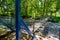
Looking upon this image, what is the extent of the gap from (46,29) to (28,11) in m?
0.93

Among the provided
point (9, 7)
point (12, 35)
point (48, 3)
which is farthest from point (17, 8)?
point (48, 3)

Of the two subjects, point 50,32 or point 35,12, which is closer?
point 35,12

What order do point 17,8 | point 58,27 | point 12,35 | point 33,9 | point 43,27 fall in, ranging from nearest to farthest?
1. point 17,8
2. point 12,35
3. point 33,9
4. point 58,27
5. point 43,27

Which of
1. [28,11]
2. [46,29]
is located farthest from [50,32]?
[28,11]

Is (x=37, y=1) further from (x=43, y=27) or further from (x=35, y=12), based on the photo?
(x=43, y=27)

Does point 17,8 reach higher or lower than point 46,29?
higher

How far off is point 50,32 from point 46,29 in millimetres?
167

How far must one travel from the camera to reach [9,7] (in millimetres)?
4016

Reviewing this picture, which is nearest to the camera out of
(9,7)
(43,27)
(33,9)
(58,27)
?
(9,7)

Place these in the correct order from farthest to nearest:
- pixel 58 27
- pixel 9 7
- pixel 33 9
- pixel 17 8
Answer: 1. pixel 58 27
2. pixel 33 9
3. pixel 9 7
4. pixel 17 8

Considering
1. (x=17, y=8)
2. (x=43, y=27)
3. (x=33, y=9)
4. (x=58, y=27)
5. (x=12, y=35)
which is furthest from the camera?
(x=43, y=27)

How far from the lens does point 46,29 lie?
5312 millimetres

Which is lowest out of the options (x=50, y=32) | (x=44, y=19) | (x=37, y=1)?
(x=50, y=32)

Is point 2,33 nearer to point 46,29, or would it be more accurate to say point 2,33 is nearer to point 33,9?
point 33,9
